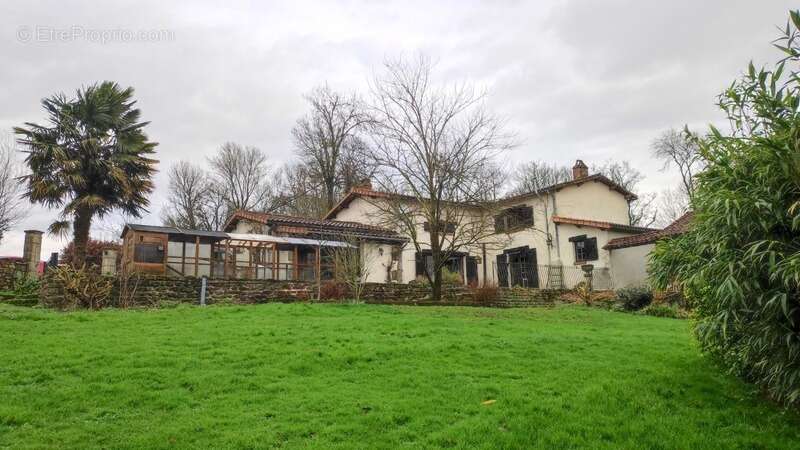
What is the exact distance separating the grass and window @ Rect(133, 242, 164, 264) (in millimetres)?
8815

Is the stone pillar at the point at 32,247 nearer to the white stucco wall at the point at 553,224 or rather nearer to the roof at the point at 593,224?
the white stucco wall at the point at 553,224

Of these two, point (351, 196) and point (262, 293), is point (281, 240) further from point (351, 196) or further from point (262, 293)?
point (351, 196)

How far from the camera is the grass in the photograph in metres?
5.89

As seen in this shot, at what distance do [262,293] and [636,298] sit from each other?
1256 centimetres

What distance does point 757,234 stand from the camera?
6.35m

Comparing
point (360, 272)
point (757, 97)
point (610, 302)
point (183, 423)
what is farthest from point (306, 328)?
point (610, 302)

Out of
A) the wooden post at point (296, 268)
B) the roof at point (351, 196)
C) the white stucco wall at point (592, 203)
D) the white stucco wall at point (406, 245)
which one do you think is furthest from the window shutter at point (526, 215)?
the wooden post at point (296, 268)

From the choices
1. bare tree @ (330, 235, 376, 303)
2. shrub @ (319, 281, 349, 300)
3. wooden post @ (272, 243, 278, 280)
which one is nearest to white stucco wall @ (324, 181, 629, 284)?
wooden post @ (272, 243, 278, 280)

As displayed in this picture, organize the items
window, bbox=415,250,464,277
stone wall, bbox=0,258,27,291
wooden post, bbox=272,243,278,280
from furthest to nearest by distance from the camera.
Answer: window, bbox=415,250,464,277 < wooden post, bbox=272,243,278,280 < stone wall, bbox=0,258,27,291

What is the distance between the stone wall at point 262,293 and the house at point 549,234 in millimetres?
4710

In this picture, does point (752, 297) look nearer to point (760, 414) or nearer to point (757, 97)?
point (760, 414)

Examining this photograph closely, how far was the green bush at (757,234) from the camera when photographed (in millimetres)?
5961

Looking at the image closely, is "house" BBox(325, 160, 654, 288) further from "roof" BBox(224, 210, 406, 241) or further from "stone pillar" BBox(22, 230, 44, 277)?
"stone pillar" BBox(22, 230, 44, 277)

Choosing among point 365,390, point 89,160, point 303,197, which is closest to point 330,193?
point 303,197
